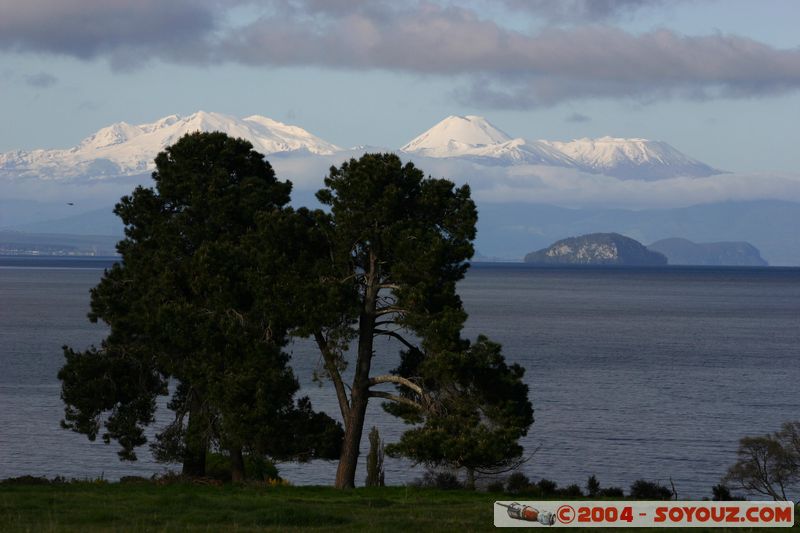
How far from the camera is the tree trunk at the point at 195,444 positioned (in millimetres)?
41844

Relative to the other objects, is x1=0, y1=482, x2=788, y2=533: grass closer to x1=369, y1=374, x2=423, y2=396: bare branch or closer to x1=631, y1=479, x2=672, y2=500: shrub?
x1=369, y1=374, x2=423, y2=396: bare branch

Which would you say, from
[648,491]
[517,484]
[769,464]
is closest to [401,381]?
[517,484]

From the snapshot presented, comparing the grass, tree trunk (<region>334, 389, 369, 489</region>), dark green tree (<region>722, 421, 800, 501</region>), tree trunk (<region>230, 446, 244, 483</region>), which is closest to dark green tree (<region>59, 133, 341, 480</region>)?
tree trunk (<region>230, 446, 244, 483</region>)

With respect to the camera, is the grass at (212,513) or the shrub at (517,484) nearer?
the grass at (212,513)

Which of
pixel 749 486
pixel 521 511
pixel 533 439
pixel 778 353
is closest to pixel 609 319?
pixel 778 353

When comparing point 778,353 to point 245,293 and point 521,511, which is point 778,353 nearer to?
point 245,293

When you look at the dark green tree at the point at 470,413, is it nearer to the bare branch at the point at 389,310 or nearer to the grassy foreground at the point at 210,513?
the bare branch at the point at 389,310

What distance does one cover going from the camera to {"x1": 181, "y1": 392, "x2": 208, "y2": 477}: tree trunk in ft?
137

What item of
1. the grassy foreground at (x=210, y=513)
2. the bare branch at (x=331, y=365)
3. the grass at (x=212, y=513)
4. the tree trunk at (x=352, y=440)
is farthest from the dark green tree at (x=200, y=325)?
the grassy foreground at (x=210, y=513)

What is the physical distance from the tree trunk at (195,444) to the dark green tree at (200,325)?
0.18 ft

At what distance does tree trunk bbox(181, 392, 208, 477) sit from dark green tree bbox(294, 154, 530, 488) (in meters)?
5.02

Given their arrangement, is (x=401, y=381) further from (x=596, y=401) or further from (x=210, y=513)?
(x=596, y=401)

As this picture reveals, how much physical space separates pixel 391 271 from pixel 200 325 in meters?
6.86

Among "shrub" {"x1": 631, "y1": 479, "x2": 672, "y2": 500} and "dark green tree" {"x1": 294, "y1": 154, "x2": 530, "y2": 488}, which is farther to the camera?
"shrub" {"x1": 631, "y1": 479, "x2": 672, "y2": 500}
